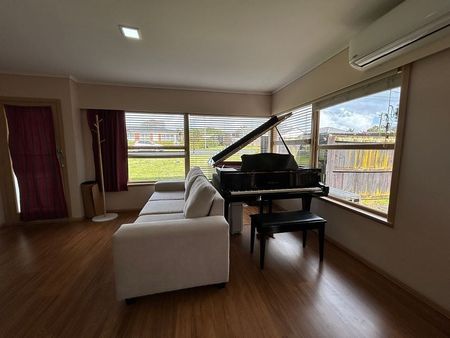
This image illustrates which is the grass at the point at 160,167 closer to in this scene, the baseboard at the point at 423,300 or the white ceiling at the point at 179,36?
the white ceiling at the point at 179,36

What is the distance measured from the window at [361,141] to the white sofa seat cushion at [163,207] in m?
2.12

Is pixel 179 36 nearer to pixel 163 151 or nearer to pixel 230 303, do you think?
pixel 163 151

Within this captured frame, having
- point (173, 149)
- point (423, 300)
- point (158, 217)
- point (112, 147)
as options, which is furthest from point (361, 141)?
point (112, 147)

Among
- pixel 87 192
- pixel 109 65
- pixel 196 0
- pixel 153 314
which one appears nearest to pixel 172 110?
pixel 109 65

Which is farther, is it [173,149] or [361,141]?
[173,149]

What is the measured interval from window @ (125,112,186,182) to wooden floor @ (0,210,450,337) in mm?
1871

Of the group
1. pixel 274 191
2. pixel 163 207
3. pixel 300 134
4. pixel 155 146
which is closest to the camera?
pixel 274 191

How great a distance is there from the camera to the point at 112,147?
3607 mm

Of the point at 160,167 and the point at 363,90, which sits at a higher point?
the point at 363,90

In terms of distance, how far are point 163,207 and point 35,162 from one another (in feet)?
8.17

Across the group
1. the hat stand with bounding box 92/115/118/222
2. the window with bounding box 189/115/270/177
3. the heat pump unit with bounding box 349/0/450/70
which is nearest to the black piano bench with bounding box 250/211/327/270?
the heat pump unit with bounding box 349/0/450/70

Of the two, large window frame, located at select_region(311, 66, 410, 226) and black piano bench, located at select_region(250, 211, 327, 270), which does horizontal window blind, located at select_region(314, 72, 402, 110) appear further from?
black piano bench, located at select_region(250, 211, 327, 270)

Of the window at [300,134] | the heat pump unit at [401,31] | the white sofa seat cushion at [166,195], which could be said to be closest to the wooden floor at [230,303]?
the white sofa seat cushion at [166,195]

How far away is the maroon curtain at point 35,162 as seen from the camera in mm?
3062
